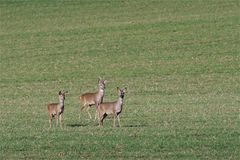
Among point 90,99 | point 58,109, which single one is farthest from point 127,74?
point 58,109

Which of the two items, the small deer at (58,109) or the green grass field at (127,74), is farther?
the small deer at (58,109)

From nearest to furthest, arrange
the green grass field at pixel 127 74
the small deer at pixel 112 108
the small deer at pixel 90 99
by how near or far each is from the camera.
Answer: the green grass field at pixel 127 74, the small deer at pixel 112 108, the small deer at pixel 90 99

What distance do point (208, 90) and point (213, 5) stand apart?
69.3ft

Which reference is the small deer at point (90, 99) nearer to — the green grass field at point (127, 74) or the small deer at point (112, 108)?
the green grass field at point (127, 74)

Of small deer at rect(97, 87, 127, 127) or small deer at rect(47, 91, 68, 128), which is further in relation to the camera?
small deer at rect(47, 91, 68, 128)

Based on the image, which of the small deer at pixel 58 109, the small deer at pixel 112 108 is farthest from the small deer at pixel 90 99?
the small deer at pixel 112 108

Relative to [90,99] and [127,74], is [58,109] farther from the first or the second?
[127,74]

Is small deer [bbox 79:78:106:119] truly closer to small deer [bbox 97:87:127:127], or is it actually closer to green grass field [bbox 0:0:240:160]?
green grass field [bbox 0:0:240:160]

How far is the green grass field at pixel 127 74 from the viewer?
15.9 m

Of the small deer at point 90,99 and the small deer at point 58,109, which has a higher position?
the small deer at point 90,99

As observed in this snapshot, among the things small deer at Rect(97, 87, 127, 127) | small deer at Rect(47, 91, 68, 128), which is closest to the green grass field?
small deer at Rect(97, 87, 127, 127)

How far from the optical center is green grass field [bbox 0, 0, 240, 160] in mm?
15883

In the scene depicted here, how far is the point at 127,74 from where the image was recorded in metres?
32.3

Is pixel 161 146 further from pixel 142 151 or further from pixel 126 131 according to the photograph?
pixel 126 131
